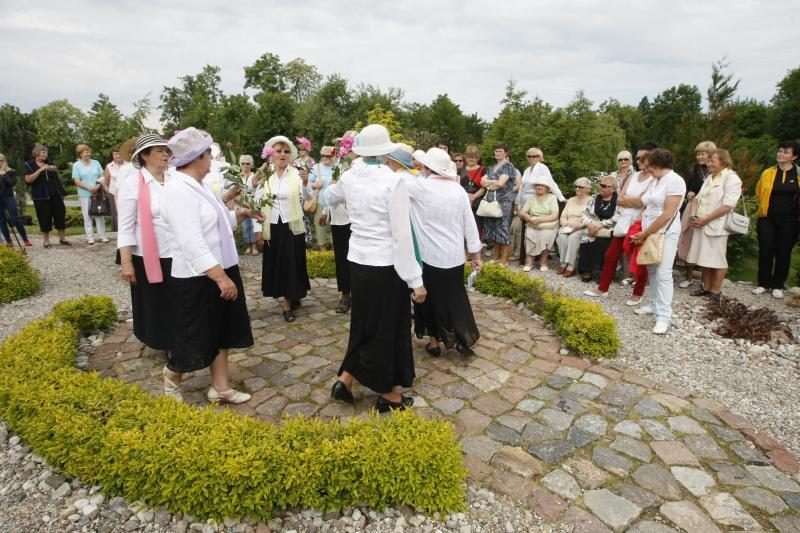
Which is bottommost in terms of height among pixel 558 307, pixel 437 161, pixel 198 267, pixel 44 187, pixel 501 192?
pixel 558 307

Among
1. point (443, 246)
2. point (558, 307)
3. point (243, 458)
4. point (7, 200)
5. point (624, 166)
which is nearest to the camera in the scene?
point (243, 458)

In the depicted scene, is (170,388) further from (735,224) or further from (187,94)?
(187,94)

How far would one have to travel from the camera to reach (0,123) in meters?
25.8

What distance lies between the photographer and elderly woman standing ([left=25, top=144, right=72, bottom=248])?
8.88 meters

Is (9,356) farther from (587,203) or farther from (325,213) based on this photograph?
(587,203)

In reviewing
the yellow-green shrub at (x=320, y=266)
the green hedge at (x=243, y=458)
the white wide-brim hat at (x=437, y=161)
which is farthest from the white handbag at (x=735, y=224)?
the yellow-green shrub at (x=320, y=266)

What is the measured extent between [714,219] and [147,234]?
22.9 feet

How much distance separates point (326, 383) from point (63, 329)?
2.86 metres

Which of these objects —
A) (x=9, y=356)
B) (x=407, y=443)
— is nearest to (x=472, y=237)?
(x=407, y=443)

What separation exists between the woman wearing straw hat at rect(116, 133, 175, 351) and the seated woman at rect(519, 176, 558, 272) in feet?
19.8

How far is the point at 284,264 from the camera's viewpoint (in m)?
5.57

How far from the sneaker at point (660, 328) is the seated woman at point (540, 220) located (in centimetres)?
288

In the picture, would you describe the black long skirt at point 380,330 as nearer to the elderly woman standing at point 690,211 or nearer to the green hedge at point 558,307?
the green hedge at point 558,307

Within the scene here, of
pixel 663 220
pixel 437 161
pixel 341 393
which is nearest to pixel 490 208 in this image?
pixel 663 220
